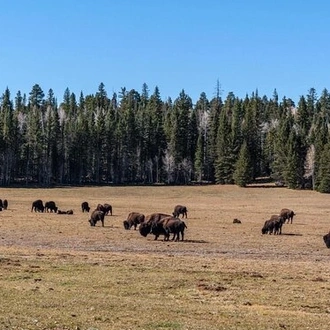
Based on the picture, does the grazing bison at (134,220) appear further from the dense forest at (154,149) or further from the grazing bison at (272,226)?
the dense forest at (154,149)

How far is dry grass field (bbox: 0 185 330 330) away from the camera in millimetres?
14258

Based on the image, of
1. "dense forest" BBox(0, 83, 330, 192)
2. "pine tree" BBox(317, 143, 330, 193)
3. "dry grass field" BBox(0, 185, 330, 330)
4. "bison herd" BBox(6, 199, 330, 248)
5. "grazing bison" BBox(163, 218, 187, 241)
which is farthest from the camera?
"dense forest" BBox(0, 83, 330, 192)

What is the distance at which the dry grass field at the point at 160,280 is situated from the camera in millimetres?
14258

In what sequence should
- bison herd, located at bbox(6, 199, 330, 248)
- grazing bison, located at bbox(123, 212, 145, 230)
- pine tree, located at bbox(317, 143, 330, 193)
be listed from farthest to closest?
pine tree, located at bbox(317, 143, 330, 193)
grazing bison, located at bbox(123, 212, 145, 230)
bison herd, located at bbox(6, 199, 330, 248)

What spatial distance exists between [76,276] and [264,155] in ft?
407

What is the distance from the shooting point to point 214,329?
13281 mm

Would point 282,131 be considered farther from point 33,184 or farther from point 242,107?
point 33,184

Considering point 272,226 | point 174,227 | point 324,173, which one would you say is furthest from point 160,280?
point 324,173

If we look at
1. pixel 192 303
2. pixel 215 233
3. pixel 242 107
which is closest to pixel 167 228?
pixel 215 233

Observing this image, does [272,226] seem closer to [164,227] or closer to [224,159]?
[164,227]

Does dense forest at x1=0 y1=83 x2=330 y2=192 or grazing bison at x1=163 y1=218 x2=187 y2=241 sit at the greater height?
dense forest at x1=0 y1=83 x2=330 y2=192

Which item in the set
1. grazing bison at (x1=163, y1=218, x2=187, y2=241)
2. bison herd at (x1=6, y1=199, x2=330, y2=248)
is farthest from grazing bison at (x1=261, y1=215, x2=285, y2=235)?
grazing bison at (x1=163, y1=218, x2=187, y2=241)

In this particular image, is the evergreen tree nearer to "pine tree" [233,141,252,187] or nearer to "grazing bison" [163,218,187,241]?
"pine tree" [233,141,252,187]

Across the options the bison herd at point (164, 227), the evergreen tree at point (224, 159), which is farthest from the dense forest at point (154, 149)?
the bison herd at point (164, 227)
